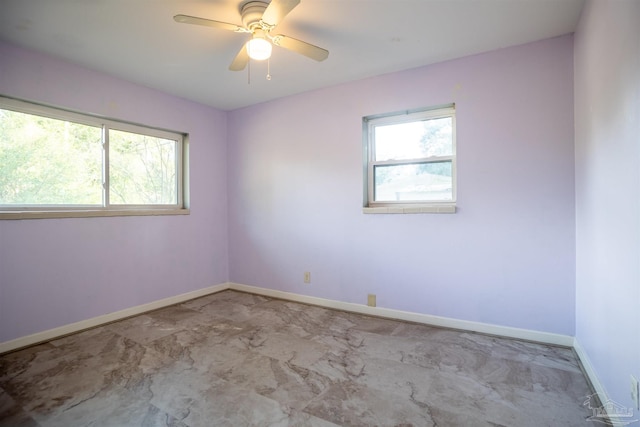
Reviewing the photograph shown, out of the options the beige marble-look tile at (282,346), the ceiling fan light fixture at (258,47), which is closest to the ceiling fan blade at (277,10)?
the ceiling fan light fixture at (258,47)

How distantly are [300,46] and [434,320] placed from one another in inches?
101

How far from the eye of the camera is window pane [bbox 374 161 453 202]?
306 centimetres

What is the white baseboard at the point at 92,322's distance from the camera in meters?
2.58

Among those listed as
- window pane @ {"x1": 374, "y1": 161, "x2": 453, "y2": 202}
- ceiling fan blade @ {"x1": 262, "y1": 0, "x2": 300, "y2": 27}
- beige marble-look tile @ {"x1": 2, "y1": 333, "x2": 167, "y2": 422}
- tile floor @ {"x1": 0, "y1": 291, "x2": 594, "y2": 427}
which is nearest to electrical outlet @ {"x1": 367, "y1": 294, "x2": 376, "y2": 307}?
tile floor @ {"x1": 0, "y1": 291, "x2": 594, "y2": 427}

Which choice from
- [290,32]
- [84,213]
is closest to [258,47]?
[290,32]

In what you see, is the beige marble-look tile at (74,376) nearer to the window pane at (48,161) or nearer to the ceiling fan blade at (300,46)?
the window pane at (48,161)

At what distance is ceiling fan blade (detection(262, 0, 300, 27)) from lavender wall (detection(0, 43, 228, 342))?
2127 mm

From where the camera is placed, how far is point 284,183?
3.96 meters

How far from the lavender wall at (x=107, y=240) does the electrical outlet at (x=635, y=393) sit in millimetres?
3829

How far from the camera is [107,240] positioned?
3.18 m

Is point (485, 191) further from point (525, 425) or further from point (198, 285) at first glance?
point (198, 285)

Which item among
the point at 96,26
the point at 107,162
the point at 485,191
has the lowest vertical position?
the point at 485,191

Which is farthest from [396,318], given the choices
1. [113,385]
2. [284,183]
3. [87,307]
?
[87,307]

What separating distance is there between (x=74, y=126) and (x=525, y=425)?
4.08 m
